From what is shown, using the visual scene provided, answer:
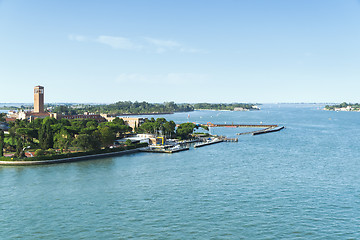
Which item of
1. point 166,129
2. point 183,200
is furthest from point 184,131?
point 183,200

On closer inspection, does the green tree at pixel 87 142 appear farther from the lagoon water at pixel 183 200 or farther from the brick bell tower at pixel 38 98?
the brick bell tower at pixel 38 98

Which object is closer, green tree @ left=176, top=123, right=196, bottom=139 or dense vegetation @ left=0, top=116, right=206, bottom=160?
dense vegetation @ left=0, top=116, right=206, bottom=160

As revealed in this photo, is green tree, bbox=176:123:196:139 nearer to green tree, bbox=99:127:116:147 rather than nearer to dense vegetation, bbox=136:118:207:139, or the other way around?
dense vegetation, bbox=136:118:207:139

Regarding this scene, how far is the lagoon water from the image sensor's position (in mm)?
25453

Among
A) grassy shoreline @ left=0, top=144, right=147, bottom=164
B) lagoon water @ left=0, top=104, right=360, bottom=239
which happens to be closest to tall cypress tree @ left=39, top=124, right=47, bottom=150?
grassy shoreline @ left=0, top=144, right=147, bottom=164

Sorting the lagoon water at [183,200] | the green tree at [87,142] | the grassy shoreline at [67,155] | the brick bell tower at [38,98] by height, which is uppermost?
the brick bell tower at [38,98]

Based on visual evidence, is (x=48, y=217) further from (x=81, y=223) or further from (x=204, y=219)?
(x=204, y=219)

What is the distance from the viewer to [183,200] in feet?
106

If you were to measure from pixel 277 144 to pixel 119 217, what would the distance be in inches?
2219

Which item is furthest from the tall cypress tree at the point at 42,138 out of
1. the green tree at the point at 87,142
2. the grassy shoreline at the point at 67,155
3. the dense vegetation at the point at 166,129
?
the dense vegetation at the point at 166,129

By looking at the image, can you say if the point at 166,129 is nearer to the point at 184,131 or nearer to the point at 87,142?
the point at 184,131

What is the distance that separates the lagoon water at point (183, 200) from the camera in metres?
25.5

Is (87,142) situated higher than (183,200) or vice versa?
(87,142)

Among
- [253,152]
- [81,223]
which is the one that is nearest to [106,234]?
[81,223]
